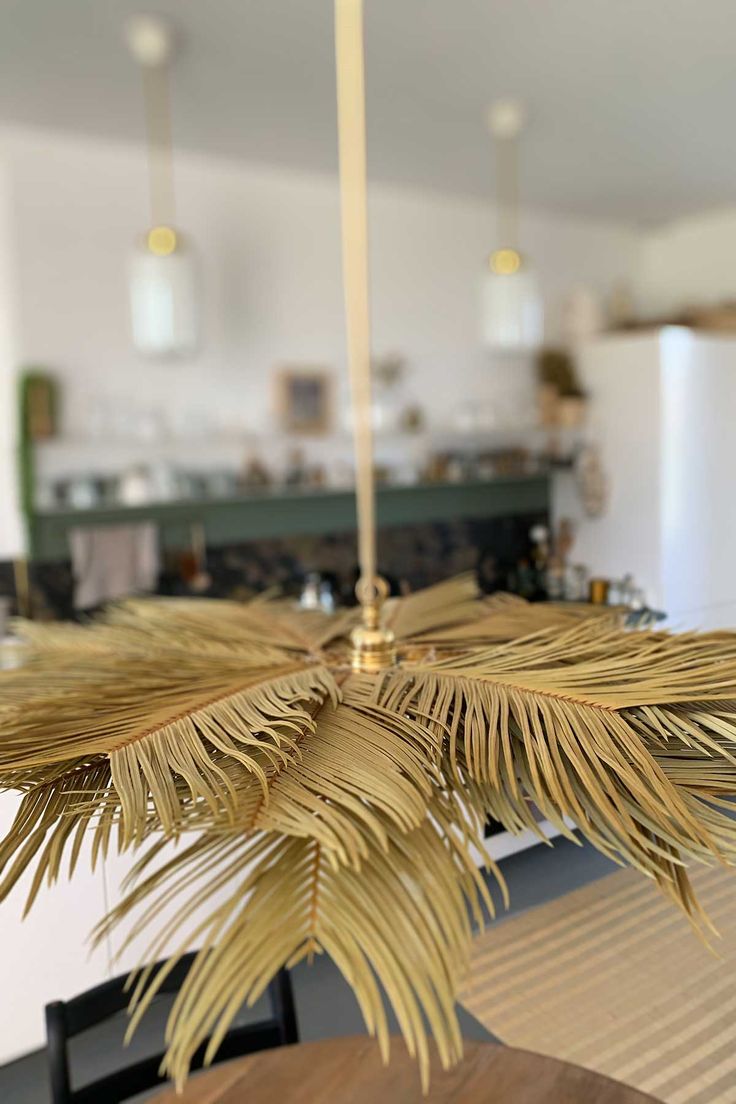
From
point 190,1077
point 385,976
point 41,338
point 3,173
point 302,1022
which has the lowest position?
point 302,1022

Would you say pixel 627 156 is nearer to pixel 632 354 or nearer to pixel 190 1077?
pixel 632 354

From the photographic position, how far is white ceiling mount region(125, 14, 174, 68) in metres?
2.08

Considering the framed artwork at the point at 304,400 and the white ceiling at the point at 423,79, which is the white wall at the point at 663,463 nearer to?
the white ceiling at the point at 423,79

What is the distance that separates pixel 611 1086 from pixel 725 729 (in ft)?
1.54

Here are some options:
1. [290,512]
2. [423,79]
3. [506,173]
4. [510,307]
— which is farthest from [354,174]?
[506,173]

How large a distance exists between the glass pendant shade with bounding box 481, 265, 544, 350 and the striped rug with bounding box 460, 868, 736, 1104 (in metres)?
2.33

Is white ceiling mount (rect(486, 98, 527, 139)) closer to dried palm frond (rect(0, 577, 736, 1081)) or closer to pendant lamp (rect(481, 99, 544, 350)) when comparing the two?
pendant lamp (rect(481, 99, 544, 350))

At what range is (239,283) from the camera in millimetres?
3371

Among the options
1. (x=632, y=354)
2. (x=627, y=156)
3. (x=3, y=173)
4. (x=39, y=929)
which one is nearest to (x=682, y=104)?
(x=627, y=156)

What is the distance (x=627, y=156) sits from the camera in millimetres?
3197

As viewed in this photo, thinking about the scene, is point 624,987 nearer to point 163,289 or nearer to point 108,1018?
point 108,1018

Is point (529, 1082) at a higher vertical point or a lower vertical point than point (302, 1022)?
higher

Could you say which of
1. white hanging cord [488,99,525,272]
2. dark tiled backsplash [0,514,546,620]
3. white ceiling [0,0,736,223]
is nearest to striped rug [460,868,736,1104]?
dark tiled backsplash [0,514,546,620]

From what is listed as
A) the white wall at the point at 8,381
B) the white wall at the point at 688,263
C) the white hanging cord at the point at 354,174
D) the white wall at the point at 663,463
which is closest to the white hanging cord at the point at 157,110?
the white wall at the point at 8,381
